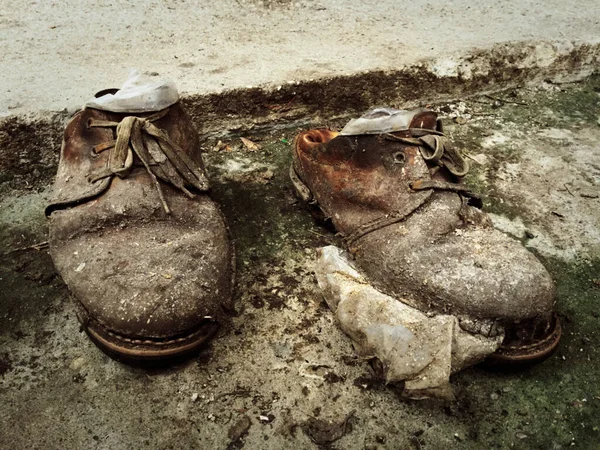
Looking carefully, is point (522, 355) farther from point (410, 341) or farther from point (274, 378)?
point (274, 378)

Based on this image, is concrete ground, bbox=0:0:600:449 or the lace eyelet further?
the lace eyelet

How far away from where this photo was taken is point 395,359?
1.32 meters

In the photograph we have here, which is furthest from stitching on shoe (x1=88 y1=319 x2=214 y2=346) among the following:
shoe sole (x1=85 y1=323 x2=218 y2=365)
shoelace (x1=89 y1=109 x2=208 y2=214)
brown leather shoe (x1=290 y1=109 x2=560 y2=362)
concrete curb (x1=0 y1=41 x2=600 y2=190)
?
concrete curb (x1=0 y1=41 x2=600 y2=190)

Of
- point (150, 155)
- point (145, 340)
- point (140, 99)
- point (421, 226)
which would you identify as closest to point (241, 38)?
point (140, 99)

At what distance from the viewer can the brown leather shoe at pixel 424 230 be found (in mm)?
1342

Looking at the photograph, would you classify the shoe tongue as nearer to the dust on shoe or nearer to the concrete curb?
the dust on shoe

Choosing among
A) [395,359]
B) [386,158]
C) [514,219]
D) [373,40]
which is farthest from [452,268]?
[373,40]

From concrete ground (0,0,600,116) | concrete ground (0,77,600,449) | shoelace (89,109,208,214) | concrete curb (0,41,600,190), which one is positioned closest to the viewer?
concrete ground (0,77,600,449)

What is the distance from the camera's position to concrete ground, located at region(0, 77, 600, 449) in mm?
1273

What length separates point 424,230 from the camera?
1488 millimetres

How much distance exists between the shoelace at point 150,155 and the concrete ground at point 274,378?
30 centimetres

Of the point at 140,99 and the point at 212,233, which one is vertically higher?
the point at 140,99

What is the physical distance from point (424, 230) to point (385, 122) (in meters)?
0.33

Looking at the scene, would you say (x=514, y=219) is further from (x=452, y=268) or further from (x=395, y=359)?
(x=395, y=359)
